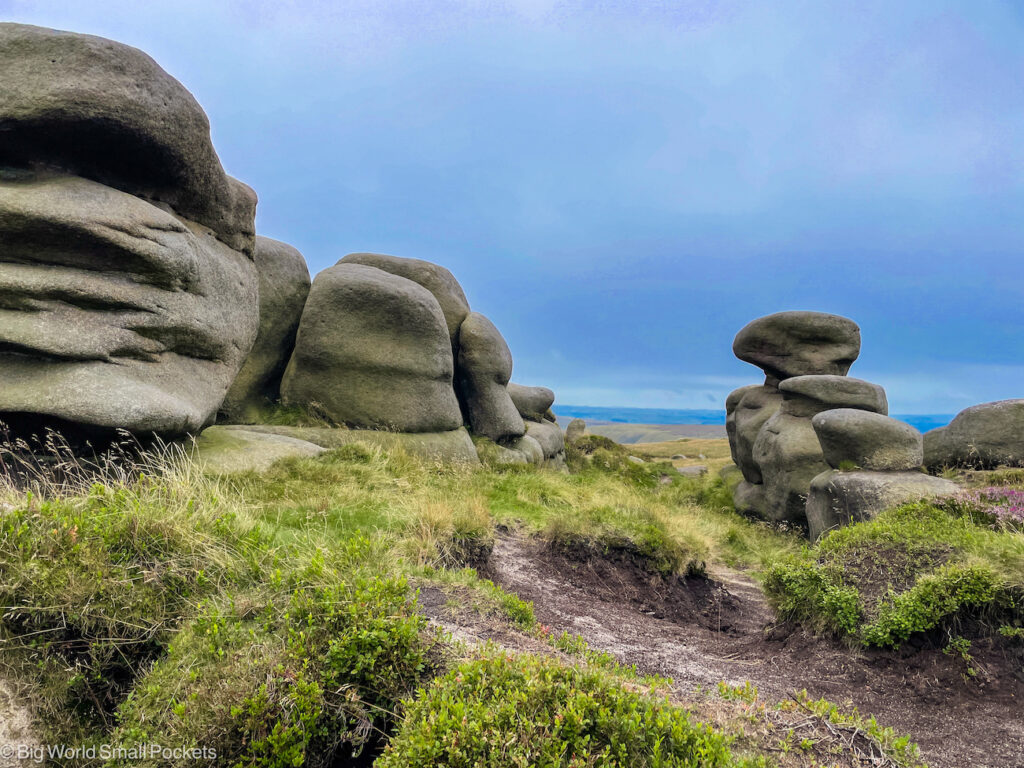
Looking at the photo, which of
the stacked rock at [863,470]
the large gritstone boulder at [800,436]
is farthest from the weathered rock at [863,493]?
the large gritstone boulder at [800,436]

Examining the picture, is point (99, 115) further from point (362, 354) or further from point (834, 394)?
point (834, 394)

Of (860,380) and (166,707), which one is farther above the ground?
(860,380)

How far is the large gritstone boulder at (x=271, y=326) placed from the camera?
17172 mm

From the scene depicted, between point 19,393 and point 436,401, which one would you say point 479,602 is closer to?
point 19,393

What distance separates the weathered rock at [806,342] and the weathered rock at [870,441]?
7105 mm

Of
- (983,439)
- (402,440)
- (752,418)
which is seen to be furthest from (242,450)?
(983,439)

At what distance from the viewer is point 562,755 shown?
11.3 feet

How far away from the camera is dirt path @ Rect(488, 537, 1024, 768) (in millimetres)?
5406

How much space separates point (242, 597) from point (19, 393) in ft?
22.8

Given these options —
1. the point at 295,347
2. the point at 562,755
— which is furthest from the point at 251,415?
the point at 562,755

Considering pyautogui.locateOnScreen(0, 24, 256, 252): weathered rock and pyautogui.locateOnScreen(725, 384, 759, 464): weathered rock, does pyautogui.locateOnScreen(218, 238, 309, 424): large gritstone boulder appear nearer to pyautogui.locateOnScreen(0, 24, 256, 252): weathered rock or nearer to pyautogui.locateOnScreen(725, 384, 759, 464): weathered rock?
pyautogui.locateOnScreen(0, 24, 256, 252): weathered rock

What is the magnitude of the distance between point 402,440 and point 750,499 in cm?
1340

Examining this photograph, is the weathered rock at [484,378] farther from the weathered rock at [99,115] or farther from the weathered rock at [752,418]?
the weathered rock at [99,115]

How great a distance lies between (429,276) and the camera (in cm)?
2284
